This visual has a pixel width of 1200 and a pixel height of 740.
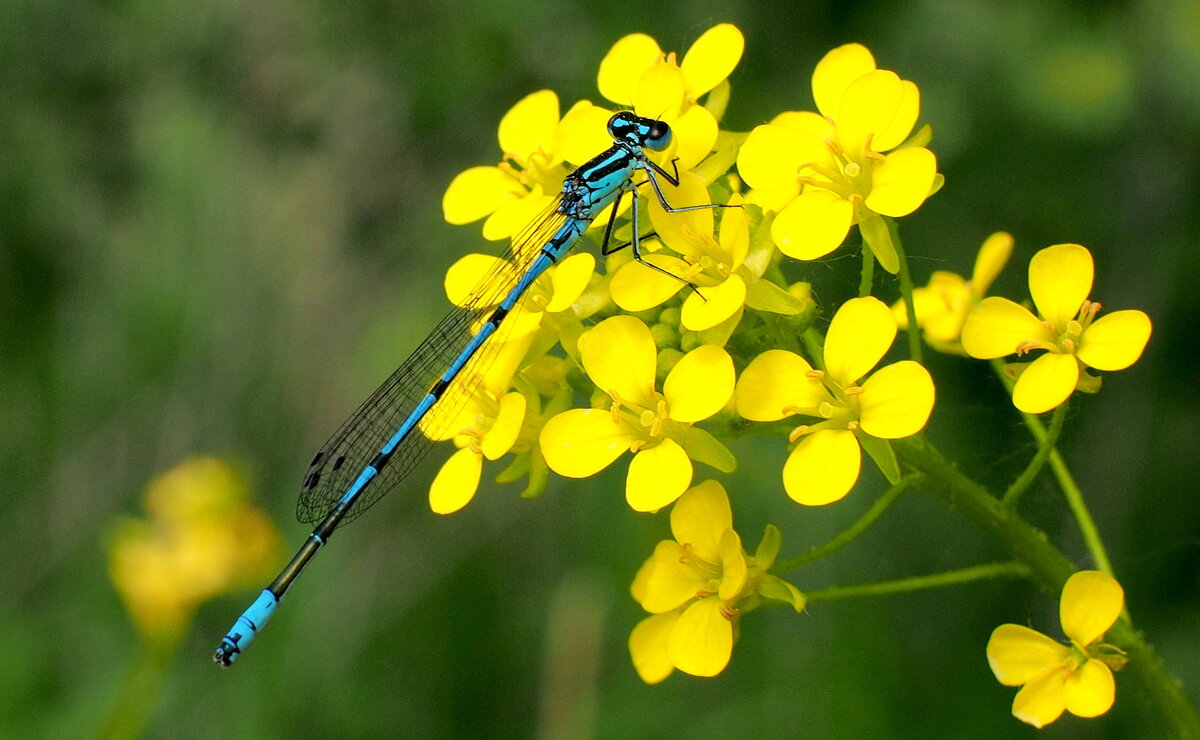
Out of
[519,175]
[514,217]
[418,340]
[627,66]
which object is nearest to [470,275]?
[514,217]

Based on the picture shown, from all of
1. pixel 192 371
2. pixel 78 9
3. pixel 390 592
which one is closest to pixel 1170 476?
pixel 390 592

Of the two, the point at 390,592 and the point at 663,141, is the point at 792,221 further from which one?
the point at 390,592

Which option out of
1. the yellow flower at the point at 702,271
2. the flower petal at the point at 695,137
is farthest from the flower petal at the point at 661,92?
the yellow flower at the point at 702,271

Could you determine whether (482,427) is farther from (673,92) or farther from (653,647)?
(673,92)

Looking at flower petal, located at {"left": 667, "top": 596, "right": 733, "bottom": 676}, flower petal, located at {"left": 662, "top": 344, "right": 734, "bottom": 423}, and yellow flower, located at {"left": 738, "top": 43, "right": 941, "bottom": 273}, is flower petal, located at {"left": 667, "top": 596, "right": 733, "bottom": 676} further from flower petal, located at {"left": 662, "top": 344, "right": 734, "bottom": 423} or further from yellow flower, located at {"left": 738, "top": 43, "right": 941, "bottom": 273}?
yellow flower, located at {"left": 738, "top": 43, "right": 941, "bottom": 273}

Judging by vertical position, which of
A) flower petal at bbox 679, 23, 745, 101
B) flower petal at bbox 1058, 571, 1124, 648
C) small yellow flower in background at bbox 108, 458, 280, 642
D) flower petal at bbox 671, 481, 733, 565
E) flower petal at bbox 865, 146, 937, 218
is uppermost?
small yellow flower in background at bbox 108, 458, 280, 642

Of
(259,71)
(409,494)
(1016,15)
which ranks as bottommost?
(1016,15)

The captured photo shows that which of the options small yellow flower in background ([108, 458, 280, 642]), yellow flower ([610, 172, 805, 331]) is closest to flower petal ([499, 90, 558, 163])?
yellow flower ([610, 172, 805, 331])

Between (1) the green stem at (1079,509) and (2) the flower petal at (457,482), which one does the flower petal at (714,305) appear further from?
(1) the green stem at (1079,509)

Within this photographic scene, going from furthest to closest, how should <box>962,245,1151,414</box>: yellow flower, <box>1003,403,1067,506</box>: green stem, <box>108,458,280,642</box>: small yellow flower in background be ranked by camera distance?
<box>108,458,280,642</box>: small yellow flower in background → <box>1003,403,1067,506</box>: green stem → <box>962,245,1151,414</box>: yellow flower
